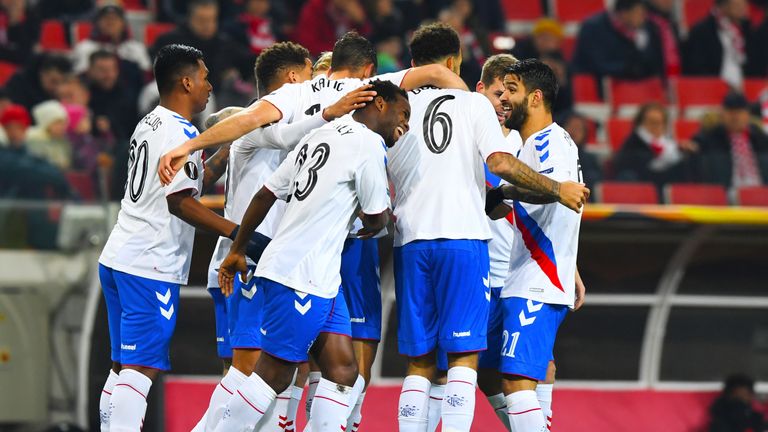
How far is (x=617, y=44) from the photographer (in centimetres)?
1457

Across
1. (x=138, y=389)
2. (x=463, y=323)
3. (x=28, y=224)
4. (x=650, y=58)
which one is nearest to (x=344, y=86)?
(x=463, y=323)

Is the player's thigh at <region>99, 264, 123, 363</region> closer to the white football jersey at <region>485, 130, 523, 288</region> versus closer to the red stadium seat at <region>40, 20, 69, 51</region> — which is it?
the white football jersey at <region>485, 130, 523, 288</region>

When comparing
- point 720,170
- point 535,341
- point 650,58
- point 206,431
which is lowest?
point 206,431

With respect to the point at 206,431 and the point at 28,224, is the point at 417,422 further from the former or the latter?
the point at 28,224

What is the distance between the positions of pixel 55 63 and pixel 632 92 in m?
6.44

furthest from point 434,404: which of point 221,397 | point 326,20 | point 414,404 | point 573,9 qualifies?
point 573,9

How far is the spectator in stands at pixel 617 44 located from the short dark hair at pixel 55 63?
18.5 feet

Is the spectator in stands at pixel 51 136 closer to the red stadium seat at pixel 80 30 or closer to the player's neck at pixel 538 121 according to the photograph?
the red stadium seat at pixel 80 30

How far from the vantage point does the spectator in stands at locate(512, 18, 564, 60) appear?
13836mm

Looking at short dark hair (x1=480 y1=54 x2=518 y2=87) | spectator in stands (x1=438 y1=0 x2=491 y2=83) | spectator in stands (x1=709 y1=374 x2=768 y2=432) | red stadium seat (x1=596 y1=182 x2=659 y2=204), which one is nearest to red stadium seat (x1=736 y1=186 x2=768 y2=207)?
red stadium seat (x1=596 y1=182 x2=659 y2=204)

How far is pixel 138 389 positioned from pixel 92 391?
11.7 feet

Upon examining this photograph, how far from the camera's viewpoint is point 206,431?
262 inches

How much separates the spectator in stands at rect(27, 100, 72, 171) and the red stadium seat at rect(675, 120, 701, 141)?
6.48 meters

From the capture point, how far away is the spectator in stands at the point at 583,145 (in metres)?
10.5
